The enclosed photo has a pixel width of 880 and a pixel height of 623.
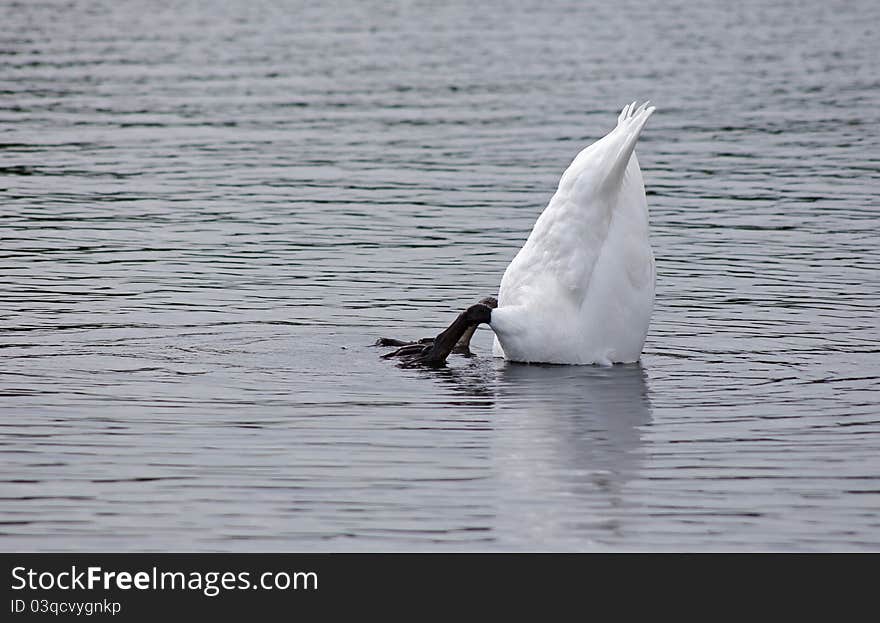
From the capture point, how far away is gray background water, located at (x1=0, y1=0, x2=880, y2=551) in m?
9.98

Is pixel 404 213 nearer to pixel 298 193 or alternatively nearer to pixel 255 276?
pixel 298 193

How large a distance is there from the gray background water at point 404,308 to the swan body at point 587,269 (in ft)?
1.02

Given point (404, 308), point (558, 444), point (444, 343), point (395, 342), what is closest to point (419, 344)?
point (395, 342)

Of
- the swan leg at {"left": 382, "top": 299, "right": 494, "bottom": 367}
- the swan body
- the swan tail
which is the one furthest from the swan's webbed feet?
the swan tail

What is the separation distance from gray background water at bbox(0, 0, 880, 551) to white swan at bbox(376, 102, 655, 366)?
0.29 meters

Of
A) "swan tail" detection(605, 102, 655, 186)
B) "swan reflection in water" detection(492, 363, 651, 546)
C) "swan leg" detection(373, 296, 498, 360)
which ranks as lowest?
"swan reflection in water" detection(492, 363, 651, 546)

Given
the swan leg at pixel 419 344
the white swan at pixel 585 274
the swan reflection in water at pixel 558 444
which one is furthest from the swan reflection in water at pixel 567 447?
the swan leg at pixel 419 344

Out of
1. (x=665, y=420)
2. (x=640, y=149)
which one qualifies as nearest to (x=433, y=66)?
(x=640, y=149)

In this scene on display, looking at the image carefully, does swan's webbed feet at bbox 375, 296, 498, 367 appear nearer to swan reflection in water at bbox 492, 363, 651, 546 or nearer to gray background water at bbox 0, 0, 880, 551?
gray background water at bbox 0, 0, 880, 551

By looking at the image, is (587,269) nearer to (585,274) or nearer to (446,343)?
(585,274)

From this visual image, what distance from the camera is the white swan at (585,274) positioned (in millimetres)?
13047

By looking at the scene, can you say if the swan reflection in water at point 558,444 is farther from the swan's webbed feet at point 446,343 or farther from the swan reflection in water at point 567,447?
the swan's webbed feet at point 446,343

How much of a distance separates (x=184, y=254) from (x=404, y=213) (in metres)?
3.39

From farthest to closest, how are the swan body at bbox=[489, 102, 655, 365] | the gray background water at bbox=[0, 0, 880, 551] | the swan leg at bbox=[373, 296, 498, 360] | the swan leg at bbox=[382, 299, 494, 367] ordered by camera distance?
the swan leg at bbox=[373, 296, 498, 360] < the swan leg at bbox=[382, 299, 494, 367] < the swan body at bbox=[489, 102, 655, 365] < the gray background water at bbox=[0, 0, 880, 551]
